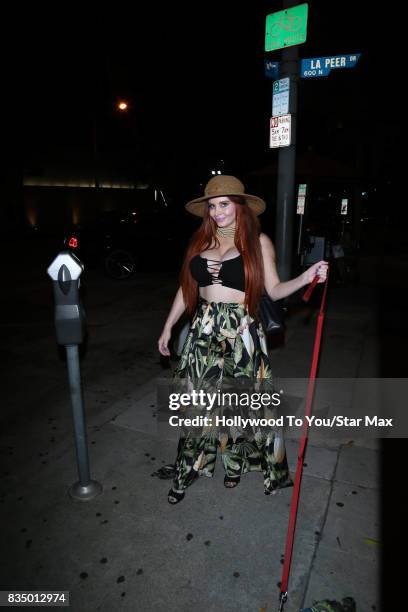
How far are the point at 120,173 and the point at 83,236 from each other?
2470cm

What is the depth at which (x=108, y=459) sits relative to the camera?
10.2 feet

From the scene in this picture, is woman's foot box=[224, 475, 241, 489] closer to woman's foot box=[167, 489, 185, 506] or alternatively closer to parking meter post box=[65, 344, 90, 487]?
woman's foot box=[167, 489, 185, 506]

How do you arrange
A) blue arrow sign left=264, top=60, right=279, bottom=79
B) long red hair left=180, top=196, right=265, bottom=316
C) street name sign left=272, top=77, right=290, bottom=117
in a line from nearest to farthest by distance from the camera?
1. long red hair left=180, top=196, right=265, bottom=316
2. street name sign left=272, top=77, right=290, bottom=117
3. blue arrow sign left=264, top=60, right=279, bottom=79

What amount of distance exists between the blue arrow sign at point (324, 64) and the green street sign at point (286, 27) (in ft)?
1.51

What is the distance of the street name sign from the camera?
612 cm

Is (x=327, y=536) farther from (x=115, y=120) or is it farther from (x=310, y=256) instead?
(x=115, y=120)

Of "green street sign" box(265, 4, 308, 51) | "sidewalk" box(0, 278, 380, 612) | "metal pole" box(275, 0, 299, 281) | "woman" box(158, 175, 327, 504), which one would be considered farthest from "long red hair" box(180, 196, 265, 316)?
"green street sign" box(265, 4, 308, 51)

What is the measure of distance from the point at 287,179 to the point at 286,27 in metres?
2.02

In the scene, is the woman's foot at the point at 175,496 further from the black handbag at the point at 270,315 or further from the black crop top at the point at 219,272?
the black crop top at the point at 219,272

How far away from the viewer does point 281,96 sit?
243 inches

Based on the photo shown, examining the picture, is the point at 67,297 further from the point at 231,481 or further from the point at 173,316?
the point at 231,481

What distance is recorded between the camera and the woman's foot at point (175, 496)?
104 inches

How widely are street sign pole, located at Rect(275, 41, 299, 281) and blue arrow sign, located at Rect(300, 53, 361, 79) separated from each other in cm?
14

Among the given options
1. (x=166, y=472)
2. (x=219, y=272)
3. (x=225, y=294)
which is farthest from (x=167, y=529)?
(x=219, y=272)
